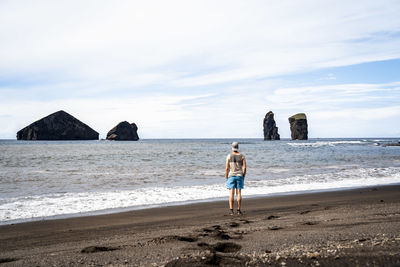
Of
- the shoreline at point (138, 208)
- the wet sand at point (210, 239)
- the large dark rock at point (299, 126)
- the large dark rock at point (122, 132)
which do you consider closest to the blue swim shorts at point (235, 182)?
the wet sand at point (210, 239)

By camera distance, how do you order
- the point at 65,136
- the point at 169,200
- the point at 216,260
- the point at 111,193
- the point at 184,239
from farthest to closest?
the point at 65,136 → the point at 111,193 → the point at 169,200 → the point at 184,239 → the point at 216,260

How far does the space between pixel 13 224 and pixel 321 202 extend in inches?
376

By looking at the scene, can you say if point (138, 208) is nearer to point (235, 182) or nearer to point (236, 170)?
point (235, 182)

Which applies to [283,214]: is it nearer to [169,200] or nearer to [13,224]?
[169,200]

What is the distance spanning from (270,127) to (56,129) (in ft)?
360

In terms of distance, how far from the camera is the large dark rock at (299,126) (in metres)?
150

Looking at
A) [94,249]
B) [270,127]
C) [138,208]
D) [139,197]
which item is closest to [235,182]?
[138,208]

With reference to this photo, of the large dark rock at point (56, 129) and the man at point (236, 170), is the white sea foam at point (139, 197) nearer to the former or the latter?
the man at point (236, 170)

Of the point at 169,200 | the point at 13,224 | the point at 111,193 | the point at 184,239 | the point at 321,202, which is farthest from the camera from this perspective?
the point at 111,193

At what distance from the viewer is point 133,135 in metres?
171

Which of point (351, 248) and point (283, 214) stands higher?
point (351, 248)

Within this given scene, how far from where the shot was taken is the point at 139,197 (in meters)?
12.5

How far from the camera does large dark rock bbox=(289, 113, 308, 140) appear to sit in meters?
150

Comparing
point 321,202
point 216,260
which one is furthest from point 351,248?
point 321,202
